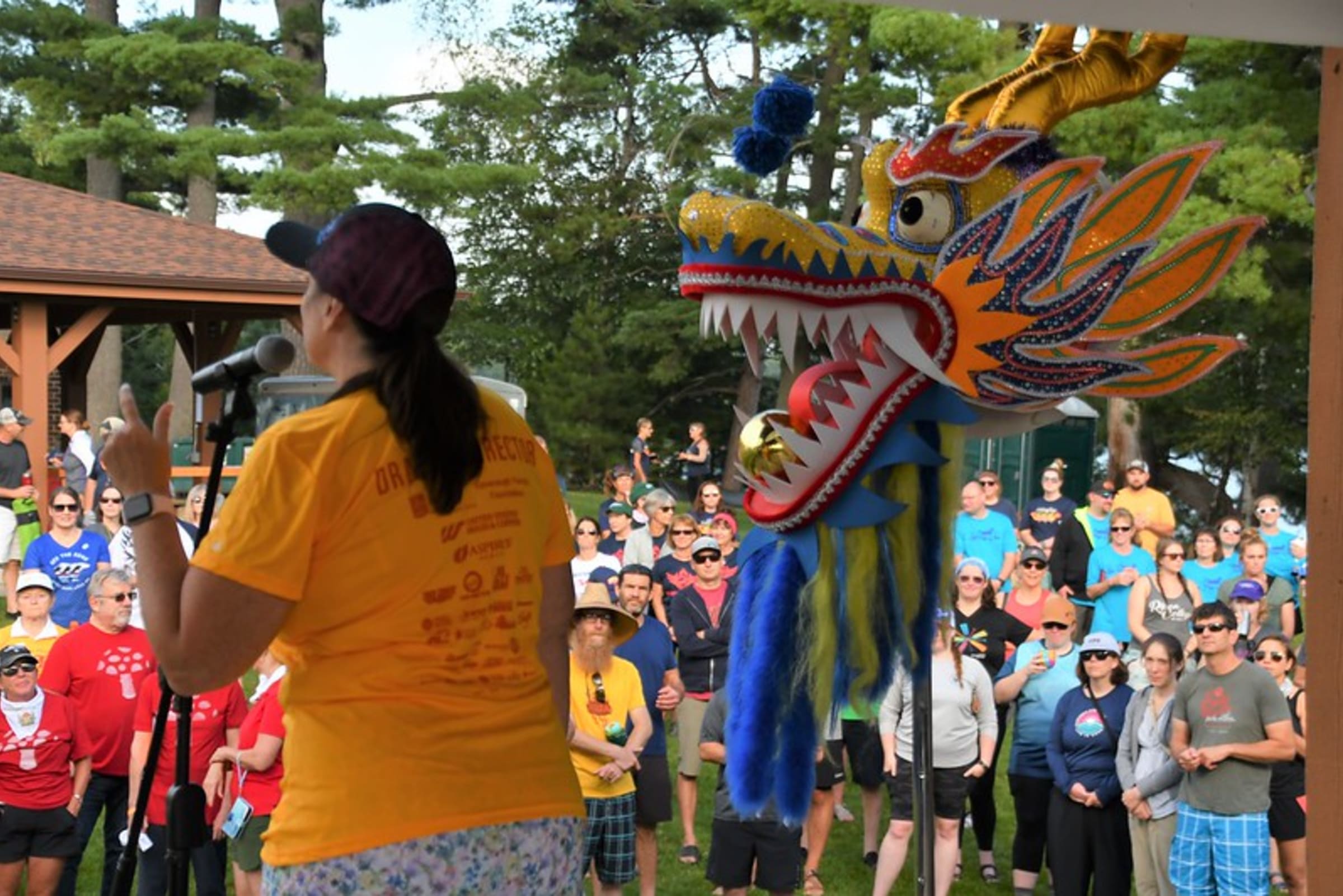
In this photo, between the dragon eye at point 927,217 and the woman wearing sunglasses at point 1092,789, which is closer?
the dragon eye at point 927,217

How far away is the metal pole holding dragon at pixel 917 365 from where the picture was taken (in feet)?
10.6

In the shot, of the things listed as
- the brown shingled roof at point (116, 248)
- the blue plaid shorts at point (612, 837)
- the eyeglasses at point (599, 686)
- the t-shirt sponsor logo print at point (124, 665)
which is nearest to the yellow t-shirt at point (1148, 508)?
the eyeglasses at point (599, 686)

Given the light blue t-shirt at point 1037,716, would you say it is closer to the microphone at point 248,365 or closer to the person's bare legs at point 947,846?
the person's bare legs at point 947,846

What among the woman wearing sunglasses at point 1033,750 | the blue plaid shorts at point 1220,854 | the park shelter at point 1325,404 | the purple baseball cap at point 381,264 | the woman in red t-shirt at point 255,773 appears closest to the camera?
the purple baseball cap at point 381,264

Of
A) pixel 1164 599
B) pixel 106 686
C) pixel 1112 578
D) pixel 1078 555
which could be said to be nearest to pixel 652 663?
pixel 106 686

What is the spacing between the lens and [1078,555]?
33.6 ft

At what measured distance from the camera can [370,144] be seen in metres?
19.0

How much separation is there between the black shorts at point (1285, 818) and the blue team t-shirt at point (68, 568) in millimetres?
6052

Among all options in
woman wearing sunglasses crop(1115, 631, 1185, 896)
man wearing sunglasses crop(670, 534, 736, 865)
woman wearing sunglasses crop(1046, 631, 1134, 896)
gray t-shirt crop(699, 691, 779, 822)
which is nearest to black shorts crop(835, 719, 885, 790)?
man wearing sunglasses crop(670, 534, 736, 865)

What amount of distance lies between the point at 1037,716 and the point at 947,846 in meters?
0.68

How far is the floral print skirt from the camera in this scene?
2.06m

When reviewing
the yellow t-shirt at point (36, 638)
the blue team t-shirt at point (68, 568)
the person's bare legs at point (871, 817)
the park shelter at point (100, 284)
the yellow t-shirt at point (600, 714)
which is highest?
the park shelter at point (100, 284)

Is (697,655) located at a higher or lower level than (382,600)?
lower

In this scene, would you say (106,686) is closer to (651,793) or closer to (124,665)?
(124,665)
